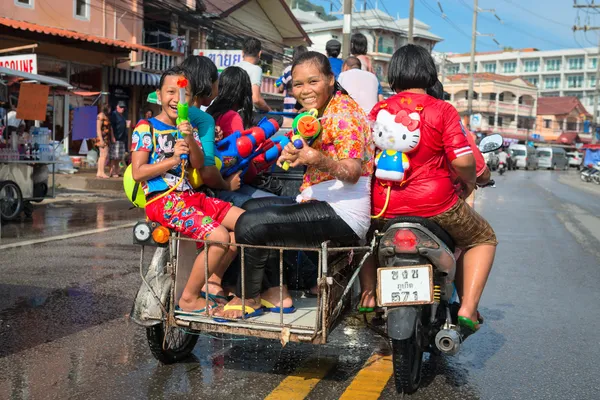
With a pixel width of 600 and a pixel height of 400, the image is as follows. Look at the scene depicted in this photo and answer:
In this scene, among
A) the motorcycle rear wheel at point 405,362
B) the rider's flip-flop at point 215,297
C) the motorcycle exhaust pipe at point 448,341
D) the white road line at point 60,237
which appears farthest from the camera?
the white road line at point 60,237

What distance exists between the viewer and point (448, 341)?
3703mm

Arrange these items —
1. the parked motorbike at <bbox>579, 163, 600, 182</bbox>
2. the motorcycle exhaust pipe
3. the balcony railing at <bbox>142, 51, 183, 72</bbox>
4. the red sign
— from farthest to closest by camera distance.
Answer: the parked motorbike at <bbox>579, 163, 600, 182</bbox>, the balcony railing at <bbox>142, 51, 183, 72</bbox>, the red sign, the motorcycle exhaust pipe

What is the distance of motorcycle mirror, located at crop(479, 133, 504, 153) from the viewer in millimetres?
4547

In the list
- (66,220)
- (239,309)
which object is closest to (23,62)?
(66,220)

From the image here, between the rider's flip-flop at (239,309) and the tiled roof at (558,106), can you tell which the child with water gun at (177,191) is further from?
the tiled roof at (558,106)

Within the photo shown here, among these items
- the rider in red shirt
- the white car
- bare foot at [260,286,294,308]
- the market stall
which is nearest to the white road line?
the market stall

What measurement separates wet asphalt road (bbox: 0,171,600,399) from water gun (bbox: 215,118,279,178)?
1072mm

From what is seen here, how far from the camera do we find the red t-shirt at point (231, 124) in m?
4.66

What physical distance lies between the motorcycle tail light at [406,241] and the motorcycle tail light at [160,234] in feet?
4.05

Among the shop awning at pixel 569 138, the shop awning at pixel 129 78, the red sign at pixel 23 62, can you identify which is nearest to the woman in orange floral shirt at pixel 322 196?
the red sign at pixel 23 62

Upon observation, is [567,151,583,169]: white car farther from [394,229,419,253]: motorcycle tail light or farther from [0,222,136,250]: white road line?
[394,229,419,253]: motorcycle tail light

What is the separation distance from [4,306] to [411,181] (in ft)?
11.5

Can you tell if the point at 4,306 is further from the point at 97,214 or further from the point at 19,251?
the point at 97,214

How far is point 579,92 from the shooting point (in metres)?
108
